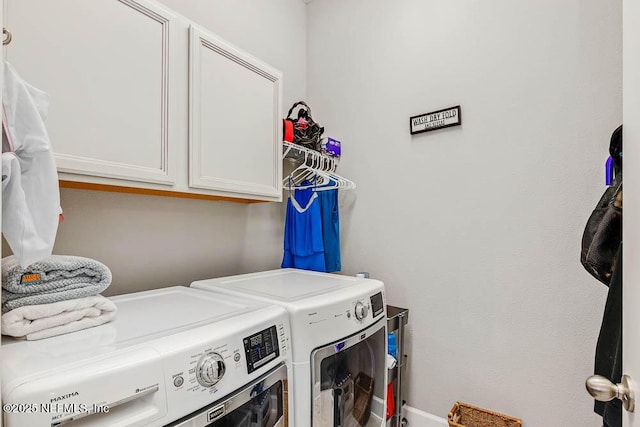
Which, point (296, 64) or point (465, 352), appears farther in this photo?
point (296, 64)

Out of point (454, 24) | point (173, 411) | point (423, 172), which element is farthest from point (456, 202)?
point (173, 411)

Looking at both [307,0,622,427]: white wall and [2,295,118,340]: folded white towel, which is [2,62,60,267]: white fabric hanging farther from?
[307,0,622,427]: white wall

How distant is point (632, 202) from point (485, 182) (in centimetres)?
114

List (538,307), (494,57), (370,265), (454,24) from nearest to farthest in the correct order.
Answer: (538,307) < (494,57) < (454,24) < (370,265)

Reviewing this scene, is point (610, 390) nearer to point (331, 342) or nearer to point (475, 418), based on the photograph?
point (331, 342)

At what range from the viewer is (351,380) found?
140 centimetres

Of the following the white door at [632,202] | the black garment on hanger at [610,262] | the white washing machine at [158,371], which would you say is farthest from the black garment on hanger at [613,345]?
the white washing machine at [158,371]

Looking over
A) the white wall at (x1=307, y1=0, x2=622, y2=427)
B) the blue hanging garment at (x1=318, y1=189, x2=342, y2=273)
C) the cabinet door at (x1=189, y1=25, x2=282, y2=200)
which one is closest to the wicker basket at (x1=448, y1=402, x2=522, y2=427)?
the white wall at (x1=307, y1=0, x2=622, y2=427)

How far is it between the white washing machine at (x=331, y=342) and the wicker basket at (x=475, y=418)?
1.49ft

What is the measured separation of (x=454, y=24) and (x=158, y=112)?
63.6 inches

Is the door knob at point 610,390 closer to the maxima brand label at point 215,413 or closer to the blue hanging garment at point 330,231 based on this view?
the maxima brand label at point 215,413

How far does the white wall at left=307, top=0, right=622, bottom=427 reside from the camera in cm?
150

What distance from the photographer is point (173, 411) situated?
2.41 feet

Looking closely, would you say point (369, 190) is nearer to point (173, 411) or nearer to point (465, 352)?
point (465, 352)
